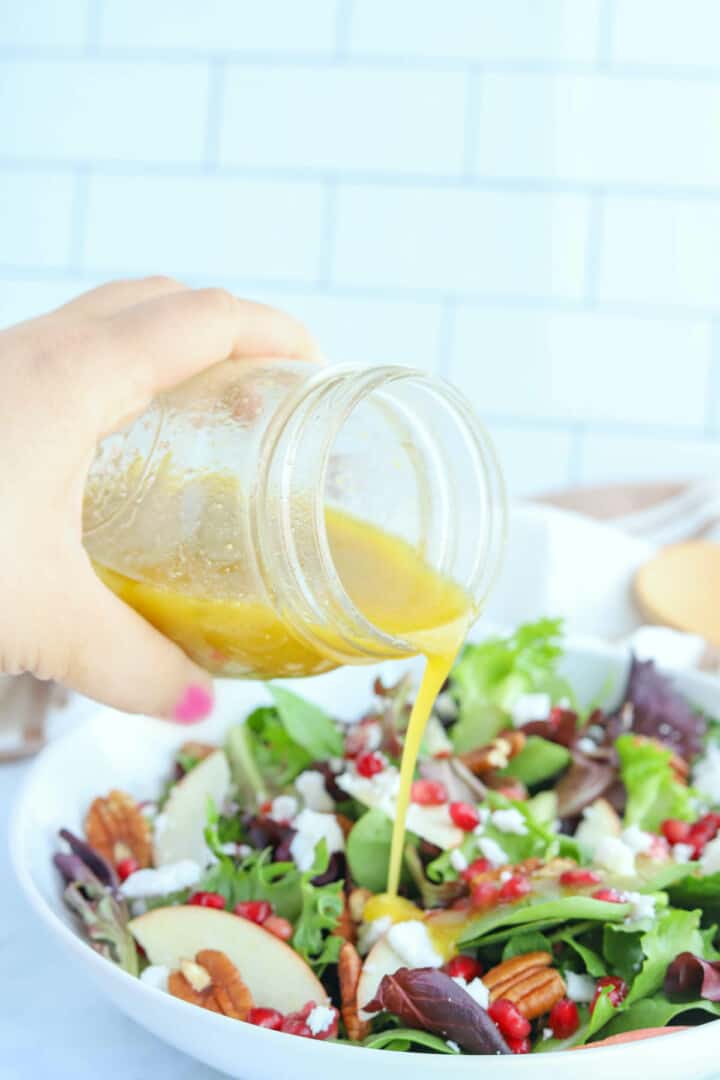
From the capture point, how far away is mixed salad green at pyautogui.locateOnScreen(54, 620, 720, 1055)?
0.95 metres

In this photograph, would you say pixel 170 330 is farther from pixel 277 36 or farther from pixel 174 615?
pixel 277 36

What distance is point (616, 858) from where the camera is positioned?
111 centimetres

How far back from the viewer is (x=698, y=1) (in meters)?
2.98

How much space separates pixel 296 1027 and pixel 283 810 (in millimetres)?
325

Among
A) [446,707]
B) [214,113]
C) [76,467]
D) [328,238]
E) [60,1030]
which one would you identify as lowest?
[60,1030]

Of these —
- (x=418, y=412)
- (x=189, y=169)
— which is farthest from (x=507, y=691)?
(x=189, y=169)

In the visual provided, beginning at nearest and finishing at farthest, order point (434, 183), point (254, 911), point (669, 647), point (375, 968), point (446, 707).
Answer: point (375, 968)
point (254, 911)
point (446, 707)
point (669, 647)
point (434, 183)

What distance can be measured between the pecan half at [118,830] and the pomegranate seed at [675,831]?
51cm

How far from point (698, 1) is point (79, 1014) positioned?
281cm

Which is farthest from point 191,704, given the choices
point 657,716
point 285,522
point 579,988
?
point 657,716

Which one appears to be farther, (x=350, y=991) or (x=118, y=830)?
(x=118, y=830)

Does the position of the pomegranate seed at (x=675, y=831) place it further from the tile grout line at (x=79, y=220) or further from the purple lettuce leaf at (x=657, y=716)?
the tile grout line at (x=79, y=220)

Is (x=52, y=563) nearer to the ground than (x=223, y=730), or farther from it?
farther from it

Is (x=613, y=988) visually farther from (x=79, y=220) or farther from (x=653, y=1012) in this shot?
(x=79, y=220)
